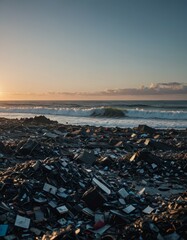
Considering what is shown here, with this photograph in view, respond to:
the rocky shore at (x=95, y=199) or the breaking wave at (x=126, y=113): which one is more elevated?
the breaking wave at (x=126, y=113)

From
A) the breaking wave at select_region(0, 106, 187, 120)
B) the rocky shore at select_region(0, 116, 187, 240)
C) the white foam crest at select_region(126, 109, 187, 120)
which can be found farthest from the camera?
the breaking wave at select_region(0, 106, 187, 120)

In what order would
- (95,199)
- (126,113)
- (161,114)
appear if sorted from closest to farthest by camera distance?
(95,199), (161,114), (126,113)

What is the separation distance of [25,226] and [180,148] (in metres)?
8.01

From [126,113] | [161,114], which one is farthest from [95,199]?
[126,113]

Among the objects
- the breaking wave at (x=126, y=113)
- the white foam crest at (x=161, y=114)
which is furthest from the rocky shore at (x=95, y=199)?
the breaking wave at (x=126, y=113)

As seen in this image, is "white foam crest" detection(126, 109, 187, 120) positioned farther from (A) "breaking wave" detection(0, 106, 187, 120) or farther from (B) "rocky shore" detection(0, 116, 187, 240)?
(B) "rocky shore" detection(0, 116, 187, 240)

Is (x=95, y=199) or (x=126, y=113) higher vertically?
(x=126, y=113)

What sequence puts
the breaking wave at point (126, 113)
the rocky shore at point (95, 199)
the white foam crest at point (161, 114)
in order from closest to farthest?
1. the rocky shore at point (95, 199)
2. the white foam crest at point (161, 114)
3. the breaking wave at point (126, 113)

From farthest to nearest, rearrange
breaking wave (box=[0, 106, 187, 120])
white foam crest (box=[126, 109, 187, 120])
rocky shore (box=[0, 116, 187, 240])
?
breaking wave (box=[0, 106, 187, 120]) < white foam crest (box=[126, 109, 187, 120]) < rocky shore (box=[0, 116, 187, 240])

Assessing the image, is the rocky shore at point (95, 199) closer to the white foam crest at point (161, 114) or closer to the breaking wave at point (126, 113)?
the white foam crest at point (161, 114)

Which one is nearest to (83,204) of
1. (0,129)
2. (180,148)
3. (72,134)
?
(180,148)

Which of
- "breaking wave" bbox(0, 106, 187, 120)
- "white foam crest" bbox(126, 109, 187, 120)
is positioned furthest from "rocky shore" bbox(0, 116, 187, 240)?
"breaking wave" bbox(0, 106, 187, 120)

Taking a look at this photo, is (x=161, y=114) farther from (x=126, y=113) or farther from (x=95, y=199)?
(x=95, y=199)

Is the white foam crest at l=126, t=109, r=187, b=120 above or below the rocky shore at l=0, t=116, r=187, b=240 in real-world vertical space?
above
